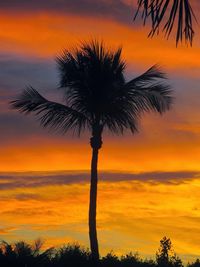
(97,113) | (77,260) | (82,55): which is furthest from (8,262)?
(82,55)

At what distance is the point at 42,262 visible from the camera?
26359 mm

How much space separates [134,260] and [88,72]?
8.82 meters

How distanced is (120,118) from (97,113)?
1081mm

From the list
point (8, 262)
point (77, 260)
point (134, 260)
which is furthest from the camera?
point (134, 260)

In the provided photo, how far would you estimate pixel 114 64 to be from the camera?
109 feet

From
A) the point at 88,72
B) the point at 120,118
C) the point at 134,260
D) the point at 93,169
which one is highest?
the point at 88,72

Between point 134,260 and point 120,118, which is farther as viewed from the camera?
point 120,118

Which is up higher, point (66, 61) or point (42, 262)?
point (66, 61)

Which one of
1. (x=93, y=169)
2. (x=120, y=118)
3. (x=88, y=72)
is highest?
(x=88, y=72)

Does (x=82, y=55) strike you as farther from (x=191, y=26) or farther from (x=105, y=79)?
(x=191, y=26)

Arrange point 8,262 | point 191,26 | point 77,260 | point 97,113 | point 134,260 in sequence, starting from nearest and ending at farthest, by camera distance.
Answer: point 191,26 < point 8,262 < point 77,260 < point 134,260 < point 97,113

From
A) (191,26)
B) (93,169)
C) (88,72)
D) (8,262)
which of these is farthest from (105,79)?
(191,26)

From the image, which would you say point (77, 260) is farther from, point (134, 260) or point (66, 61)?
point (66, 61)

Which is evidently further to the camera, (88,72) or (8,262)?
(88,72)
